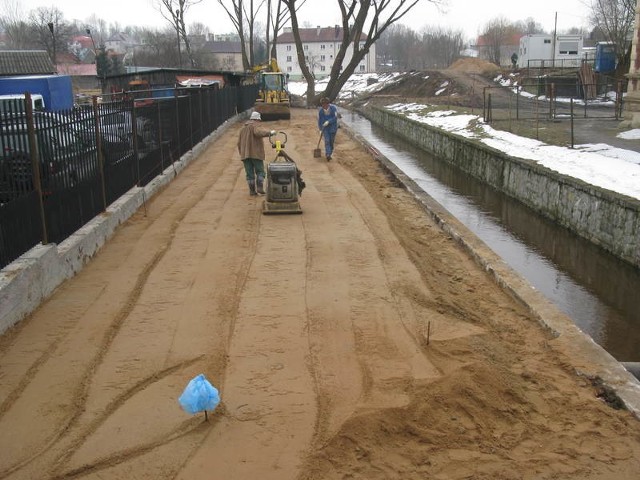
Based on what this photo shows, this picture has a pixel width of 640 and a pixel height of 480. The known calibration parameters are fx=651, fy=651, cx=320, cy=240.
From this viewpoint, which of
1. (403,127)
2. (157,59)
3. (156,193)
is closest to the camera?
(156,193)

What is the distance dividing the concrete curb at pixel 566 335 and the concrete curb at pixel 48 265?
5.11m

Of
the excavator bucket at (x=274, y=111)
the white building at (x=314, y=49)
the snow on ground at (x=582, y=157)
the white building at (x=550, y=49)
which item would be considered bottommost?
the snow on ground at (x=582, y=157)

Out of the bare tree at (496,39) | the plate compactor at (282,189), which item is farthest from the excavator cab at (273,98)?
the bare tree at (496,39)

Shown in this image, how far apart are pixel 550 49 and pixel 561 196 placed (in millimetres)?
61249

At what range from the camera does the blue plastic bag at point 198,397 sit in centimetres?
422

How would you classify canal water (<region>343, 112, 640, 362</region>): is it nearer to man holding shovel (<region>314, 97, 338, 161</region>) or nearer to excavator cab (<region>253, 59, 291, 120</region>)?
man holding shovel (<region>314, 97, 338, 161</region>)

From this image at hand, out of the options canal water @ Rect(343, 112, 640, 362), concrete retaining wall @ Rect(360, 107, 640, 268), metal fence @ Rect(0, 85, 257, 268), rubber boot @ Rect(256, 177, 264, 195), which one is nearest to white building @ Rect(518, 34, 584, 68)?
concrete retaining wall @ Rect(360, 107, 640, 268)

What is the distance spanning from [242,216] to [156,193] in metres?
3.13

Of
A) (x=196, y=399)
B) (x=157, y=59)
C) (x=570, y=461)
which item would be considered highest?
(x=157, y=59)

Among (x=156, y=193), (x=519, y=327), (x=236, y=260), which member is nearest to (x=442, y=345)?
(x=519, y=327)

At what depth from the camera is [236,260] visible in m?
8.41

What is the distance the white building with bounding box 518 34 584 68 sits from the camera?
213 ft

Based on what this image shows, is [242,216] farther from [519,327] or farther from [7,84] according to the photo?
[7,84]

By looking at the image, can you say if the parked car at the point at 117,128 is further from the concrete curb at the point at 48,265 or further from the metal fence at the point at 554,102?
the metal fence at the point at 554,102
